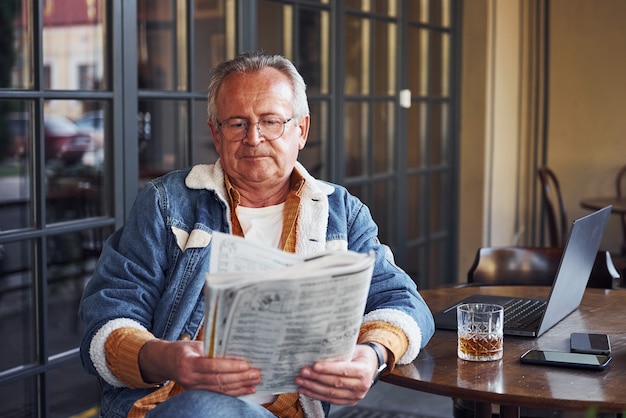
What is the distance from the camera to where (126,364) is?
1.79 m

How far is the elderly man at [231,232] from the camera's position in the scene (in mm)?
1808

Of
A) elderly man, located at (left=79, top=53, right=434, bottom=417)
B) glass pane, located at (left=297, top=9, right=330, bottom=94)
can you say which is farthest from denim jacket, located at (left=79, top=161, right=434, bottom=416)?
glass pane, located at (left=297, top=9, right=330, bottom=94)

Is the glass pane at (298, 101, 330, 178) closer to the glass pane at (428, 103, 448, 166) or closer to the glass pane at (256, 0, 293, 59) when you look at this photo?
the glass pane at (256, 0, 293, 59)

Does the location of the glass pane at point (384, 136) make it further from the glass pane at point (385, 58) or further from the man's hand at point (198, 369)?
the man's hand at point (198, 369)

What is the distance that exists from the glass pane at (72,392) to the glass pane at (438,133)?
9.56ft

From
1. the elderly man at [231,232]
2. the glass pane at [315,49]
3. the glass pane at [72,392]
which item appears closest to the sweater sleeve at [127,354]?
the elderly man at [231,232]

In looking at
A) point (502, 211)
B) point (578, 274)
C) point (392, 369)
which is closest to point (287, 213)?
point (392, 369)

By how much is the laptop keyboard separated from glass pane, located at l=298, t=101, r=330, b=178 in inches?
82.5

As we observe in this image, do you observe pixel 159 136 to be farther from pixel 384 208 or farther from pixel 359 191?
pixel 359 191

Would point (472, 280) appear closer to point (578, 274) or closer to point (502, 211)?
point (578, 274)

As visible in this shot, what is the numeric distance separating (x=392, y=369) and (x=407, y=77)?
3.53 metres

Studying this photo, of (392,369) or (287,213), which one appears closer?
(392,369)

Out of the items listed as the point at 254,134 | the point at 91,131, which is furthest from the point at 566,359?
the point at 91,131

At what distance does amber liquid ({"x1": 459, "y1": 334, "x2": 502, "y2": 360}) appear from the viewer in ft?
6.14
